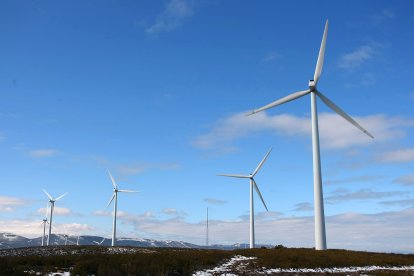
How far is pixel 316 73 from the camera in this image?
54281mm

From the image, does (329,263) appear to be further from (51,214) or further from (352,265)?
(51,214)

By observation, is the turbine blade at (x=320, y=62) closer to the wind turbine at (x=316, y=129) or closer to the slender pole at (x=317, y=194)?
the wind turbine at (x=316, y=129)

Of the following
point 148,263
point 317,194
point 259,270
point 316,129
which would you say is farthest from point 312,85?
point 148,263

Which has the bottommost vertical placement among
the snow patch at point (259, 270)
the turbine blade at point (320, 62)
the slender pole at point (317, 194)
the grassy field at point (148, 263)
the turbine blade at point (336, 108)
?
the snow patch at point (259, 270)

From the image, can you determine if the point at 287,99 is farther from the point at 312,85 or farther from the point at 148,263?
the point at 148,263

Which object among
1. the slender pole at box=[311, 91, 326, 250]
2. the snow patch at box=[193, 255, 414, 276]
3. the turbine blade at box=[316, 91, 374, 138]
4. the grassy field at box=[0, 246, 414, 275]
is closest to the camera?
the grassy field at box=[0, 246, 414, 275]

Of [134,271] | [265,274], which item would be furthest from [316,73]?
[134,271]

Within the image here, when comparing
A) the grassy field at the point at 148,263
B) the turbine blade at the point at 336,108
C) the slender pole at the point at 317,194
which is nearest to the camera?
the grassy field at the point at 148,263

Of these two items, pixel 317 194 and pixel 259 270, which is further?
pixel 317 194

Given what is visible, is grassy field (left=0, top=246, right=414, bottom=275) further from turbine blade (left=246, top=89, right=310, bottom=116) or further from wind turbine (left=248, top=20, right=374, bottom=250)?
turbine blade (left=246, top=89, right=310, bottom=116)

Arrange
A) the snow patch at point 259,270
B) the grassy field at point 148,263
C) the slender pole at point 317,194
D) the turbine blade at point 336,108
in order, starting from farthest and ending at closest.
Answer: the turbine blade at point 336,108
the slender pole at point 317,194
the snow patch at point 259,270
the grassy field at point 148,263

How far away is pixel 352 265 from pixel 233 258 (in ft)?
35.2

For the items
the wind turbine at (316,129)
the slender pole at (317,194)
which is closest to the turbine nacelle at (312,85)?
the wind turbine at (316,129)

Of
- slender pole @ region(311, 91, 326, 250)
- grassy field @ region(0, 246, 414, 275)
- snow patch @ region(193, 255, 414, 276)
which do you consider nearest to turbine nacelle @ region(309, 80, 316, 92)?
slender pole @ region(311, 91, 326, 250)
